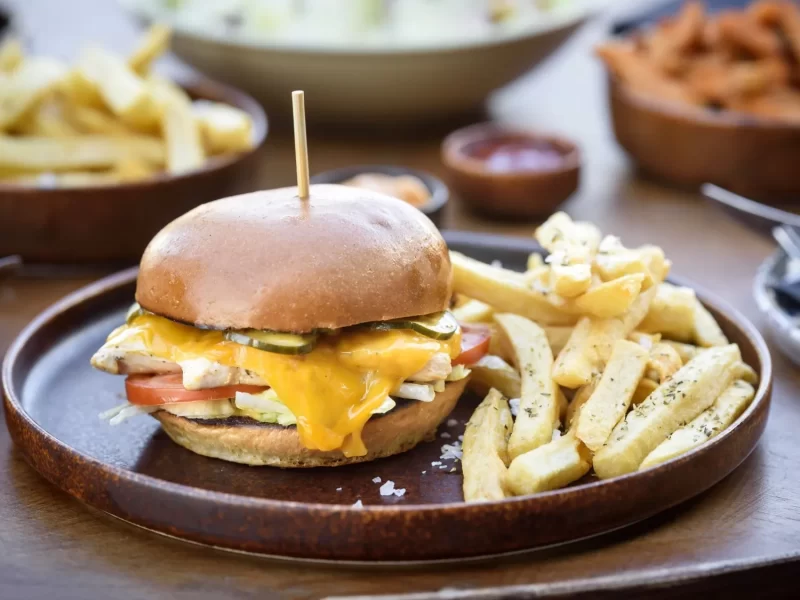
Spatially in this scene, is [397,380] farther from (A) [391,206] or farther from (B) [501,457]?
(A) [391,206]

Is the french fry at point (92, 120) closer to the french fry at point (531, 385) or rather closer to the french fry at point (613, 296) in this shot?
the french fry at point (531, 385)

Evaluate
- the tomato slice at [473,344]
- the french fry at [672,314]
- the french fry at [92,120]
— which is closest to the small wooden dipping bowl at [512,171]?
the french fry at [92,120]

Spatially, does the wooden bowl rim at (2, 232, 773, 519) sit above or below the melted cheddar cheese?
below

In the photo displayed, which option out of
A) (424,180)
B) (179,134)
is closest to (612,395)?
(424,180)

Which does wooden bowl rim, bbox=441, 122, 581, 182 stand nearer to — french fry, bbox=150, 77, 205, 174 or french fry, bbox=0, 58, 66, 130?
french fry, bbox=150, 77, 205, 174

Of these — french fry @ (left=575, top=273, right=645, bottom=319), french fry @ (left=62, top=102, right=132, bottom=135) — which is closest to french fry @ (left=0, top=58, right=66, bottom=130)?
french fry @ (left=62, top=102, right=132, bottom=135)

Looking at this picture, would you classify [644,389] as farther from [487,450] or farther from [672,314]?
[487,450]

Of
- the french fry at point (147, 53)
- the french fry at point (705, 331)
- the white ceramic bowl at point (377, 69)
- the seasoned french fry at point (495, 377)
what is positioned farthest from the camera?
the white ceramic bowl at point (377, 69)
